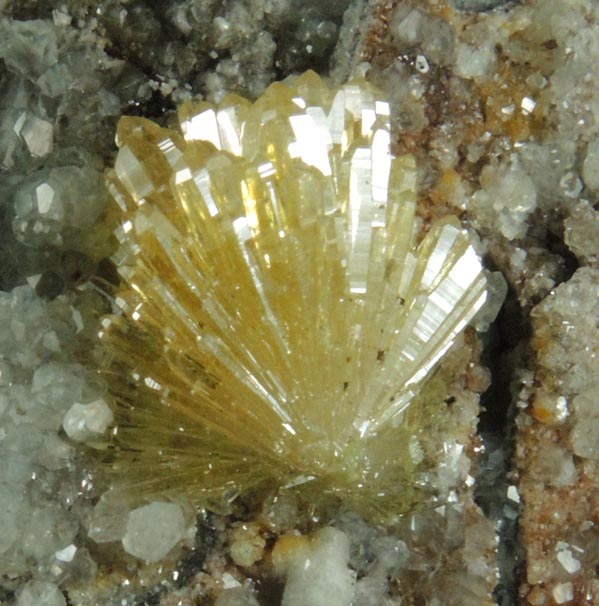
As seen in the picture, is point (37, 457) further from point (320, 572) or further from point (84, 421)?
point (320, 572)

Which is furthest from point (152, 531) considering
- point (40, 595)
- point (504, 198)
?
point (504, 198)

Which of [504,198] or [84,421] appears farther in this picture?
[504,198]

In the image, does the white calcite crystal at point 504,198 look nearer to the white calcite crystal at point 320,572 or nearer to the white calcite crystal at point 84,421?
the white calcite crystal at point 320,572

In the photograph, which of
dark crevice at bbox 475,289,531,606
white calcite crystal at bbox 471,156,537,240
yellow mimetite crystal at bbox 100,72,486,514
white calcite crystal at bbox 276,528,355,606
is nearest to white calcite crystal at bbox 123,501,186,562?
yellow mimetite crystal at bbox 100,72,486,514

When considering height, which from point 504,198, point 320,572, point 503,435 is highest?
point 504,198

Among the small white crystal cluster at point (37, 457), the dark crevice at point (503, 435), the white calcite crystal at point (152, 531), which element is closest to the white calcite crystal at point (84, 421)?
the small white crystal cluster at point (37, 457)

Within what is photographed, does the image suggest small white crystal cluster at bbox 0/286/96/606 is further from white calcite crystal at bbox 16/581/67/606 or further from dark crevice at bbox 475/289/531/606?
dark crevice at bbox 475/289/531/606
